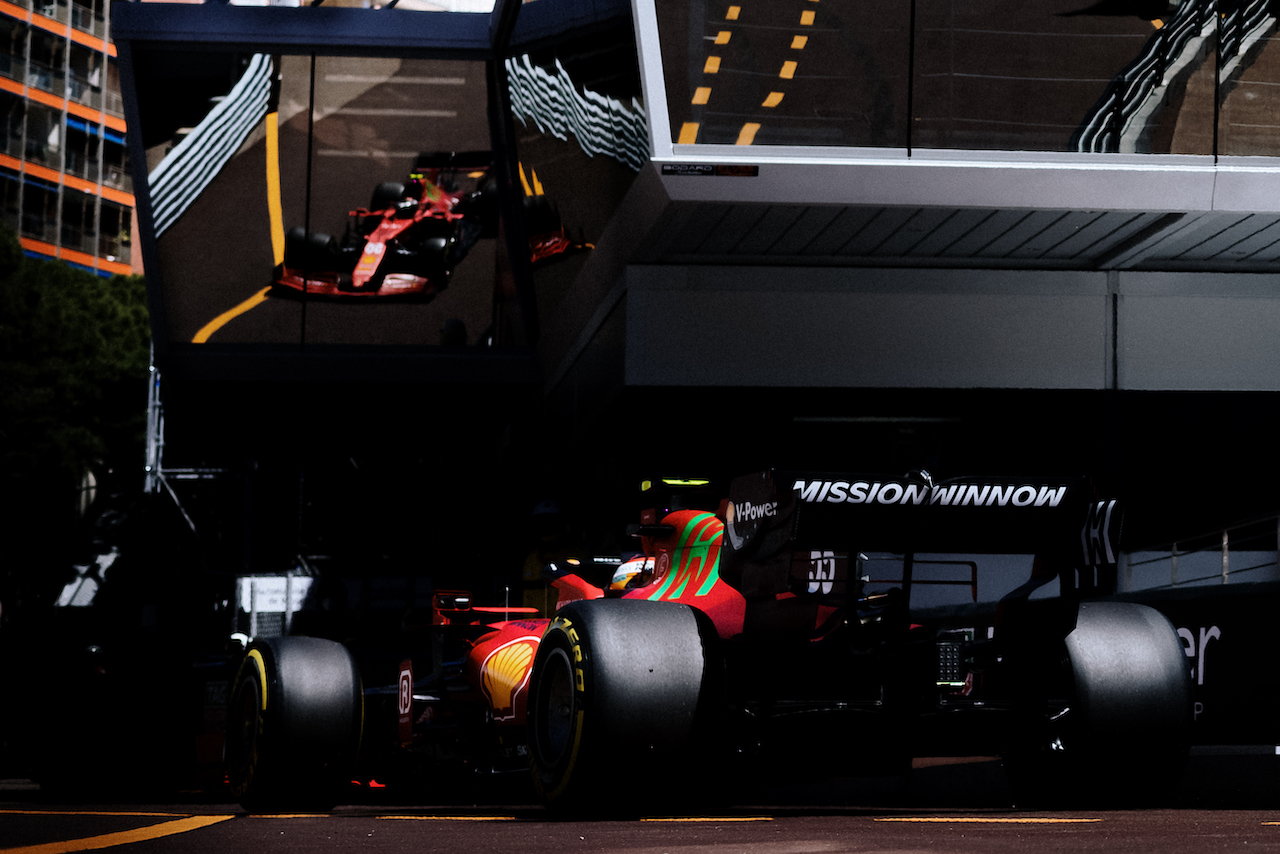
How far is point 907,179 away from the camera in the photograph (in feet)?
40.8

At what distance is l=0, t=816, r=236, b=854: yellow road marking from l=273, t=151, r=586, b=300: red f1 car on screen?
1428 centimetres

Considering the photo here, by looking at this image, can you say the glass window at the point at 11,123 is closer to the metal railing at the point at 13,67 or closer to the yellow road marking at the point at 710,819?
the metal railing at the point at 13,67

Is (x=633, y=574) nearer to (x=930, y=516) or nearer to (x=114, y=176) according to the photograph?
(x=930, y=516)

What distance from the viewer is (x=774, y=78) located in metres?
12.5

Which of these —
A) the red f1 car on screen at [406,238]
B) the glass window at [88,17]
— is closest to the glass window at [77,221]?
the glass window at [88,17]

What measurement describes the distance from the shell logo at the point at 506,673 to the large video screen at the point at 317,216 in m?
12.7

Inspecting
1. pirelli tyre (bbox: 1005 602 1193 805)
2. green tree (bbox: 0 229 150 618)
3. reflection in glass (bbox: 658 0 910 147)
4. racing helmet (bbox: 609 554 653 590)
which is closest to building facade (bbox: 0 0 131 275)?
green tree (bbox: 0 229 150 618)

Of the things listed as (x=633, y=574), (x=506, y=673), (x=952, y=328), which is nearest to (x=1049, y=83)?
(x=952, y=328)

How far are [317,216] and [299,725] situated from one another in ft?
45.1

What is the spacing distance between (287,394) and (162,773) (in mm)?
10025

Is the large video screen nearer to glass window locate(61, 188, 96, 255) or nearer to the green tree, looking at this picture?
the green tree

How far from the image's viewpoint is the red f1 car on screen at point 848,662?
5.96 m

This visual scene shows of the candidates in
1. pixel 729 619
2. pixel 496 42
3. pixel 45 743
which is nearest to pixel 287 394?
pixel 496 42

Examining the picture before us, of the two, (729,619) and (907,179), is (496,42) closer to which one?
(907,179)
